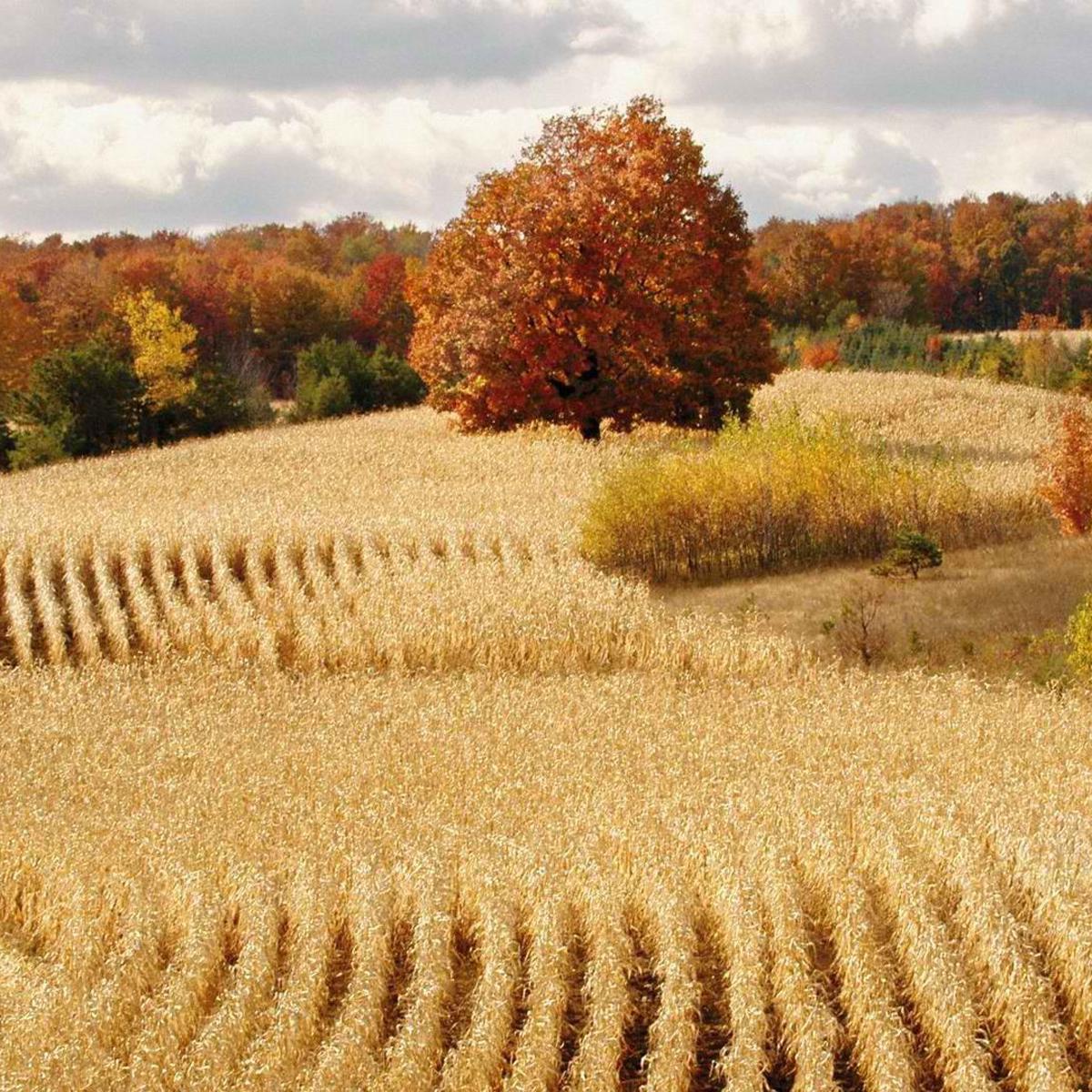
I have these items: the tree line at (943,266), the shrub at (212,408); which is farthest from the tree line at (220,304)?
the tree line at (943,266)

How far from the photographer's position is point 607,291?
120 feet

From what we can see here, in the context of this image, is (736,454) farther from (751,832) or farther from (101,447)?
(101,447)

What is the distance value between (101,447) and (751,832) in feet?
134

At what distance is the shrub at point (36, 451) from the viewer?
4522 cm

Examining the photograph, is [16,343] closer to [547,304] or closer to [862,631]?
[547,304]

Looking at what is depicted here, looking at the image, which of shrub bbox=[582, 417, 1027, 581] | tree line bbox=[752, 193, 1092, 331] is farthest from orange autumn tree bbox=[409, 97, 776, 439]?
tree line bbox=[752, 193, 1092, 331]

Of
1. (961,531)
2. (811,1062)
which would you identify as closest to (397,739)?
(811,1062)

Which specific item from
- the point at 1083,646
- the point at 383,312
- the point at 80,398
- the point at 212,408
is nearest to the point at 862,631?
the point at 1083,646

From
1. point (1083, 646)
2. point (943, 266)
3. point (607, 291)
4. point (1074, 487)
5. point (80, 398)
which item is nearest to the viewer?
point (1083, 646)

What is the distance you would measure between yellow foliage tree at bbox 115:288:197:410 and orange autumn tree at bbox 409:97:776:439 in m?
19.0

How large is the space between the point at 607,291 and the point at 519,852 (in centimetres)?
2605

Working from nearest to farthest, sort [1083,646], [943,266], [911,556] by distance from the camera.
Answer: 1. [1083,646]
2. [911,556]
3. [943,266]

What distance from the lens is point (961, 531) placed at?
92.1 feet

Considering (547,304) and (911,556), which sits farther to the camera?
(547,304)
